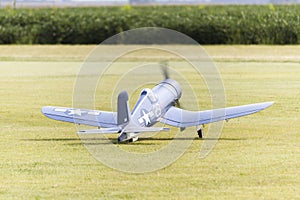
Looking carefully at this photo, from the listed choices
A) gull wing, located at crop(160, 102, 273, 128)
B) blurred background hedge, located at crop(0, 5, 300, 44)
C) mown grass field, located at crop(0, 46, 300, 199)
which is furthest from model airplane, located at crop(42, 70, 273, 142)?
blurred background hedge, located at crop(0, 5, 300, 44)

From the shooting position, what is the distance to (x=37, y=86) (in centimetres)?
2881

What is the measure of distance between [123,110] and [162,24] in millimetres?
41032

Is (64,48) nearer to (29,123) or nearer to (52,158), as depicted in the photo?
(29,123)

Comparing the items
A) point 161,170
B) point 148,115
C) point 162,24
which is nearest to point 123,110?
point 148,115

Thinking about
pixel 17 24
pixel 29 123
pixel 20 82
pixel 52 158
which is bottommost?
pixel 17 24

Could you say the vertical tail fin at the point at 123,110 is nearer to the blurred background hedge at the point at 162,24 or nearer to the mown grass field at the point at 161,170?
the mown grass field at the point at 161,170

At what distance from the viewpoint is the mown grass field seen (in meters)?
12.2

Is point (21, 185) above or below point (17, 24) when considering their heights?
above

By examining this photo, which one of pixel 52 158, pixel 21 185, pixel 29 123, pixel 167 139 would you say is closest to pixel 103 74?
pixel 29 123

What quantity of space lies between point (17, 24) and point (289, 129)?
3817 centimetres

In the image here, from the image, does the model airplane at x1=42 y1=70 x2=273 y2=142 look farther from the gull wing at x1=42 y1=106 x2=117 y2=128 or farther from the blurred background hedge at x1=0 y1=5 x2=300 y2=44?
the blurred background hedge at x1=0 y1=5 x2=300 y2=44

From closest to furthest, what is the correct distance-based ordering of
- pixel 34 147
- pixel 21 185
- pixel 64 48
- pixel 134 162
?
pixel 21 185, pixel 134 162, pixel 34 147, pixel 64 48

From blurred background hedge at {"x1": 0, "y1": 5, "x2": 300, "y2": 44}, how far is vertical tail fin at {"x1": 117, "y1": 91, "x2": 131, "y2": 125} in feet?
120

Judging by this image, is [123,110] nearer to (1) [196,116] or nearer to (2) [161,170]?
(2) [161,170]
